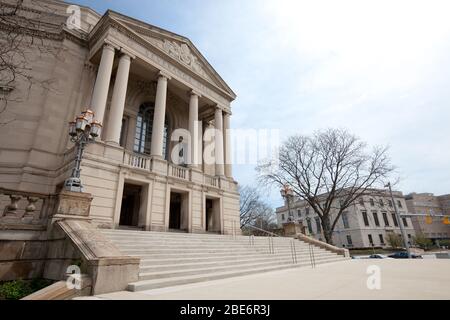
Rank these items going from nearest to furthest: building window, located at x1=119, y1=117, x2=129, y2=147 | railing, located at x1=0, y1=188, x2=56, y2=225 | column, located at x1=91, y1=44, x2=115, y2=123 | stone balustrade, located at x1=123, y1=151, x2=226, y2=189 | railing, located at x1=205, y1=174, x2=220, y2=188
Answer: railing, located at x1=0, y1=188, x2=56, y2=225 → column, located at x1=91, y1=44, x2=115, y2=123 → stone balustrade, located at x1=123, y1=151, x2=226, y2=189 → building window, located at x1=119, y1=117, x2=129, y2=147 → railing, located at x1=205, y1=174, x2=220, y2=188

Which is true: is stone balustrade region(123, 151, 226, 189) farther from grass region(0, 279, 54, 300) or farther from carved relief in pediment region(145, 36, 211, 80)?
carved relief in pediment region(145, 36, 211, 80)

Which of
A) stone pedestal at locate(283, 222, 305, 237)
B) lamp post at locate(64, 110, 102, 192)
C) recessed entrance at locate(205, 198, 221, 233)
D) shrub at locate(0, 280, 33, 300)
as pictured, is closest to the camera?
shrub at locate(0, 280, 33, 300)

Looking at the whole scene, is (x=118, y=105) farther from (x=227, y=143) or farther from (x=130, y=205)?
(x=227, y=143)

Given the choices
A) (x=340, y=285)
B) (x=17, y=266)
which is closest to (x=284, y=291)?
(x=340, y=285)

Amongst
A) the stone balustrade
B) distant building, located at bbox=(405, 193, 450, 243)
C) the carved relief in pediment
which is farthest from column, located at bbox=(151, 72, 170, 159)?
distant building, located at bbox=(405, 193, 450, 243)

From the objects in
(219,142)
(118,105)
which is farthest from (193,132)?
(118,105)

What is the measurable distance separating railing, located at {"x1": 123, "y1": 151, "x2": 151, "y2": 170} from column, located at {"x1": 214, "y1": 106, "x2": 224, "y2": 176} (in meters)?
6.66

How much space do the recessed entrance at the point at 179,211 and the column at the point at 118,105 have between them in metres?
5.85

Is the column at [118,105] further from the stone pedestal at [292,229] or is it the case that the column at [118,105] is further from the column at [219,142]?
the stone pedestal at [292,229]

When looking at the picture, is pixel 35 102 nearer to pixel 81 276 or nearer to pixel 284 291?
pixel 81 276

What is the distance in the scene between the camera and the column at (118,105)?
13.6 meters

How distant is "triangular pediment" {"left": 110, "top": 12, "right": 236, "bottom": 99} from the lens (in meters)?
17.2

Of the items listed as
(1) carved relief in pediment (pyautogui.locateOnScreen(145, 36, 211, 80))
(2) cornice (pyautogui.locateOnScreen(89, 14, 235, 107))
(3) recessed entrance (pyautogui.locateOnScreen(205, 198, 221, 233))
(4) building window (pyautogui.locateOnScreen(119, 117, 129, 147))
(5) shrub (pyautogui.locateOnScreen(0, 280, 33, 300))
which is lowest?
(5) shrub (pyautogui.locateOnScreen(0, 280, 33, 300))
